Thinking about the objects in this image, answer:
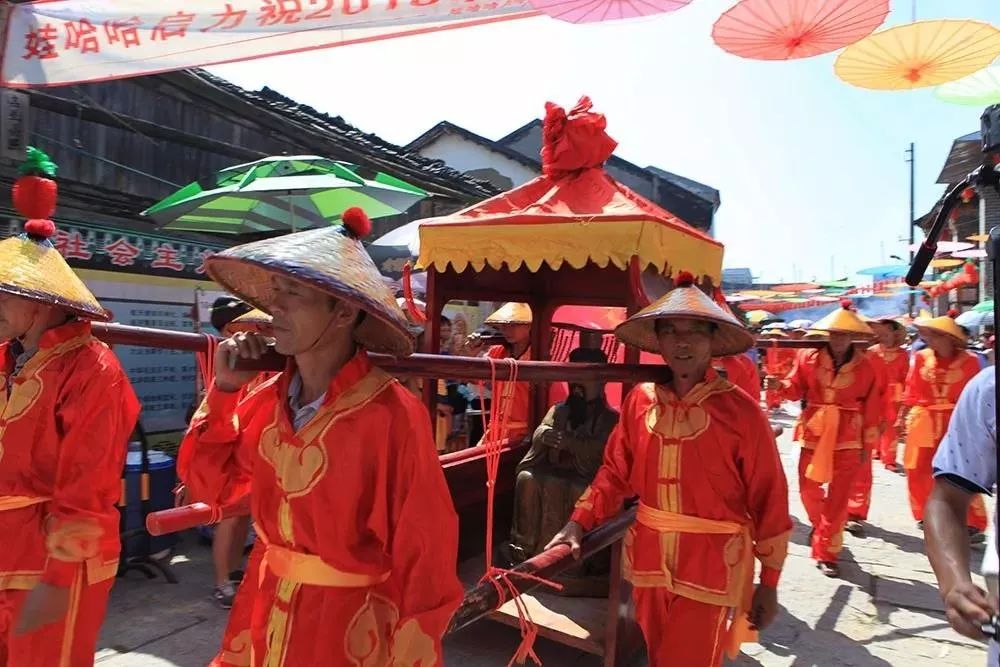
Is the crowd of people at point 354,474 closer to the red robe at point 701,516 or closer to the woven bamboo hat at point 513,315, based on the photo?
the red robe at point 701,516

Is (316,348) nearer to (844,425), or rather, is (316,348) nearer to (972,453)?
(972,453)

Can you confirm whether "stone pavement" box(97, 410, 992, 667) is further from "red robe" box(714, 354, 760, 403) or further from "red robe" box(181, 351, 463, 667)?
"red robe" box(181, 351, 463, 667)

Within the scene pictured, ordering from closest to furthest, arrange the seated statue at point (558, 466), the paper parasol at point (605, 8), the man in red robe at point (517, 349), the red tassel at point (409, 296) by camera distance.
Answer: the paper parasol at point (605, 8)
the seated statue at point (558, 466)
the red tassel at point (409, 296)
the man in red robe at point (517, 349)

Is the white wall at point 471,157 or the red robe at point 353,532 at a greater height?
the white wall at point 471,157

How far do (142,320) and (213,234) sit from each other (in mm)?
1423

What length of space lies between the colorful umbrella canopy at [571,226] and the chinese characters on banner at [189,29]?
3.54 ft

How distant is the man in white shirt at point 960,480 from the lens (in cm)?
156

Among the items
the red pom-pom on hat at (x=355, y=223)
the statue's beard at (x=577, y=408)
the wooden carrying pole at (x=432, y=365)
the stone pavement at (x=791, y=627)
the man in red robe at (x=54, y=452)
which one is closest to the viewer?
the red pom-pom on hat at (x=355, y=223)

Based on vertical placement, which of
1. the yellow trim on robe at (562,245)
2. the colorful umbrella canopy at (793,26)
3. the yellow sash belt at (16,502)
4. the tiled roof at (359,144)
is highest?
the tiled roof at (359,144)

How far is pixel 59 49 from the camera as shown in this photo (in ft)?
13.1

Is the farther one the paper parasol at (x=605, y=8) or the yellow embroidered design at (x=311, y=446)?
the paper parasol at (x=605, y=8)

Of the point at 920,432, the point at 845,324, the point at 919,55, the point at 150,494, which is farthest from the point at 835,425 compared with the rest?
the point at 150,494

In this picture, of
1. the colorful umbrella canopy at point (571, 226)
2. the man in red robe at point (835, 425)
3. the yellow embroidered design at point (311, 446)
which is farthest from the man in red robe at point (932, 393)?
the yellow embroidered design at point (311, 446)

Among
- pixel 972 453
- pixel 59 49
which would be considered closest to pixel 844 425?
pixel 972 453
